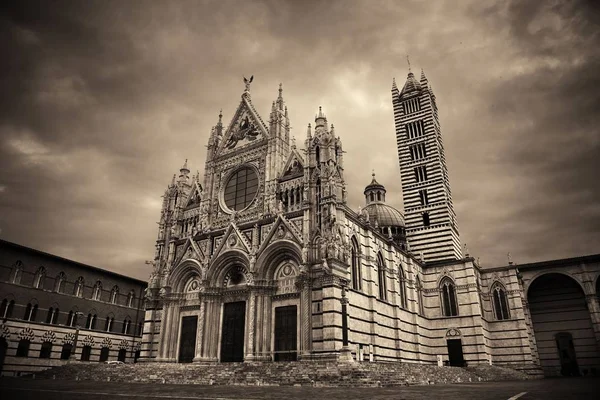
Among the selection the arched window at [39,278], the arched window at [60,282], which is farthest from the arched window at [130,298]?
the arched window at [39,278]

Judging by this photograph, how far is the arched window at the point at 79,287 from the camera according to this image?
35625 mm

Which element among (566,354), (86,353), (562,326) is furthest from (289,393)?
(566,354)

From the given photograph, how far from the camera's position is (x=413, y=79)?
48438mm

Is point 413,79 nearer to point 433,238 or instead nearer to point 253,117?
point 433,238

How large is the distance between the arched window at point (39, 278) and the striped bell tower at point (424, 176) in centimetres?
3337

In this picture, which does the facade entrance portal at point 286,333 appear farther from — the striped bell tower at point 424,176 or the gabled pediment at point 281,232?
the striped bell tower at point 424,176

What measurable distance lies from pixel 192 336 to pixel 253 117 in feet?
58.2

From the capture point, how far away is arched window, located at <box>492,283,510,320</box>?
36812 mm

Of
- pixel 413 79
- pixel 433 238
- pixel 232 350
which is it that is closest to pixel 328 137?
pixel 232 350

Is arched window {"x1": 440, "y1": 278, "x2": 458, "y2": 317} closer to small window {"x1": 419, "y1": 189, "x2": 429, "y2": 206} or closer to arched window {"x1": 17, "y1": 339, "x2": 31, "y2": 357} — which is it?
small window {"x1": 419, "y1": 189, "x2": 429, "y2": 206}

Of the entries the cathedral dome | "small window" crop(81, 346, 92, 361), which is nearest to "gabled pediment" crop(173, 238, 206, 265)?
"small window" crop(81, 346, 92, 361)

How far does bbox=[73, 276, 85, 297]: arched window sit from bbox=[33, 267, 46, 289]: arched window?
3075mm

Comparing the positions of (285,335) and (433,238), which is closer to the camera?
(285,335)

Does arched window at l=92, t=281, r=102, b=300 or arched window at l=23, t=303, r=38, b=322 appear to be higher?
arched window at l=92, t=281, r=102, b=300
